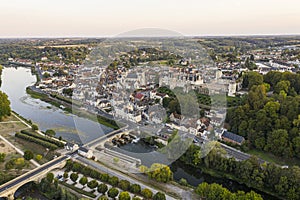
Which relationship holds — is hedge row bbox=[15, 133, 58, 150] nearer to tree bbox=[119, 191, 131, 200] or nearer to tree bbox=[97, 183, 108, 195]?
tree bbox=[97, 183, 108, 195]

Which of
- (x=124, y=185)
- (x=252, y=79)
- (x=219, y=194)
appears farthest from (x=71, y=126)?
(x=252, y=79)

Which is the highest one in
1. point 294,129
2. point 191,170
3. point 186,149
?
point 294,129

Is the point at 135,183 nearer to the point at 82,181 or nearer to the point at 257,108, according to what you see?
the point at 82,181

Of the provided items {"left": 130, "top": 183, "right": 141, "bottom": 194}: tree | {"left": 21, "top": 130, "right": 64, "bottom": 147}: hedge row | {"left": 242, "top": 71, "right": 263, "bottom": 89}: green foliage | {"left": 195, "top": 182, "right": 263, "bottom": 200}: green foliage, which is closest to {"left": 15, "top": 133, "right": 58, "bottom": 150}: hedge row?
{"left": 21, "top": 130, "right": 64, "bottom": 147}: hedge row

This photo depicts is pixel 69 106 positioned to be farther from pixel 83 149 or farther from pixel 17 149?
pixel 83 149

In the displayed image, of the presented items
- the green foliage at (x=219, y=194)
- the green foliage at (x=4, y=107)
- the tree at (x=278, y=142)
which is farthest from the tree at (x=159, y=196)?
the green foliage at (x=4, y=107)

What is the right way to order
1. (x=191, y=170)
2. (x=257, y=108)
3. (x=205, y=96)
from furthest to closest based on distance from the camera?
(x=205, y=96)
(x=257, y=108)
(x=191, y=170)

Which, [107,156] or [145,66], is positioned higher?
[145,66]

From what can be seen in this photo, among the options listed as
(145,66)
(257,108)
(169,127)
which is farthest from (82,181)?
(145,66)
